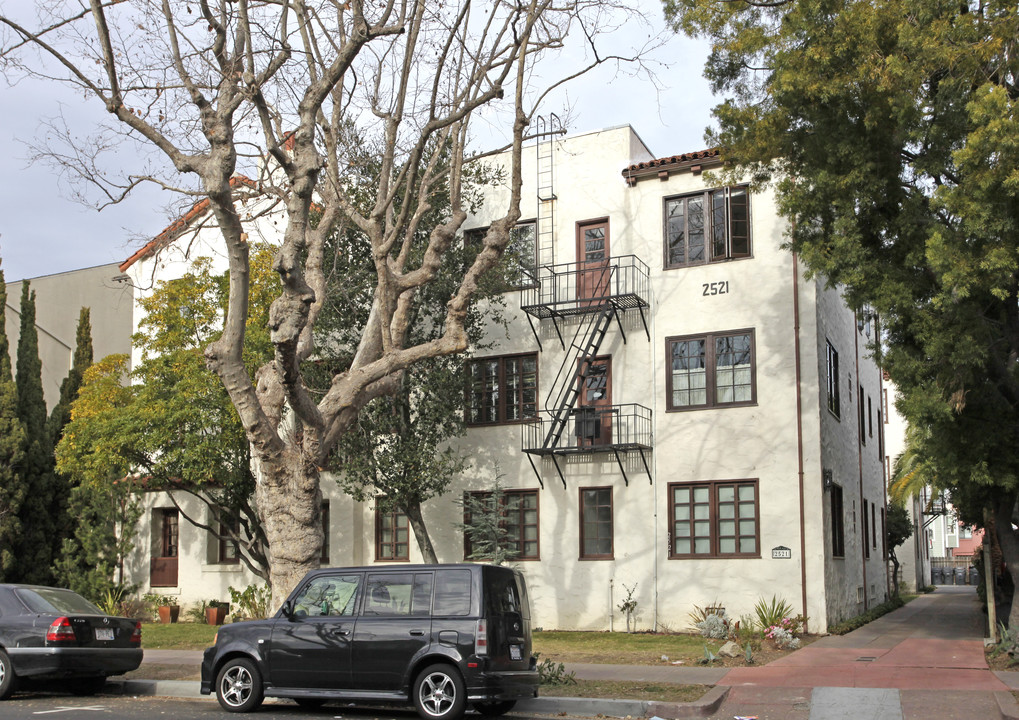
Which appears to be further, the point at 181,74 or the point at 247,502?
the point at 247,502

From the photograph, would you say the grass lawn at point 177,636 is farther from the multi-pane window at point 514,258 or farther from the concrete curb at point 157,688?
the multi-pane window at point 514,258

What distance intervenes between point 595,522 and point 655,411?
2662 millimetres

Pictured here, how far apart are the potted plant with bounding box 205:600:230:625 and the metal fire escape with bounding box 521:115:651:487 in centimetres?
875

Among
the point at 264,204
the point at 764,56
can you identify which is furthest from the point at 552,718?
the point at 264,204

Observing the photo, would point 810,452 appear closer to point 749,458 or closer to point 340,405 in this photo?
point 749,458

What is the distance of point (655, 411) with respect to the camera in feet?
66.8

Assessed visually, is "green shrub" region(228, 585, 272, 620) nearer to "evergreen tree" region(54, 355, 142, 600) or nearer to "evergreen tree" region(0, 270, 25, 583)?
"evergreen tree" region(54, 355, 142, 600)

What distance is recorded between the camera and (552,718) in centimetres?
1097

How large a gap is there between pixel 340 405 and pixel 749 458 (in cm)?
898

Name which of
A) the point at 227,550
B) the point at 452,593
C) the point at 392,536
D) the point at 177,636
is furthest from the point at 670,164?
the point at 227,550

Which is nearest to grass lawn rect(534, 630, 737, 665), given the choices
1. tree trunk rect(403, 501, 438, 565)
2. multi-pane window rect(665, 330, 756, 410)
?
tree trunk rect(403, 501, 438, 565)

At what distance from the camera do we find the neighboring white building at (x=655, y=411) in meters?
19.1

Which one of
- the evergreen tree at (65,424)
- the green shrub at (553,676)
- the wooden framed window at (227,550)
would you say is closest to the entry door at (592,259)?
the green shrub at (553,676)

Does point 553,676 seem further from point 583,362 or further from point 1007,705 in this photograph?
point 583,362
